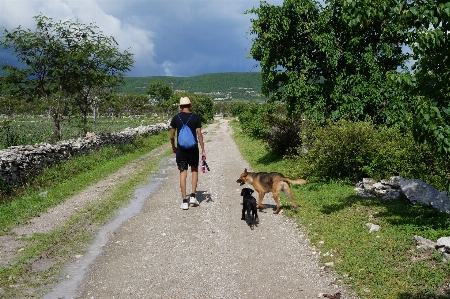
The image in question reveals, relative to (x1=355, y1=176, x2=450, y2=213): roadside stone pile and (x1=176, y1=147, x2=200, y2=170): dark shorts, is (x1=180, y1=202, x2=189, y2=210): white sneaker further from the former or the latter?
(x1=355, y1=176, x2=450, y2=213): roadside stone pile

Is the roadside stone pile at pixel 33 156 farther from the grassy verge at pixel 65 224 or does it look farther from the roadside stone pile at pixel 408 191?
the roadside stone pile at pixel 408 191

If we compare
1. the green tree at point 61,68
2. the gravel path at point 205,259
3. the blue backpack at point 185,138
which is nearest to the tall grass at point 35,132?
the green tree at point 61,68

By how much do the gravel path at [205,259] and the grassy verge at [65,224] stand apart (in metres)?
0.58

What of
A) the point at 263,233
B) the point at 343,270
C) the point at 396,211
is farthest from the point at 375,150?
the point at 343,270

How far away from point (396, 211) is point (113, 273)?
5.65 metres

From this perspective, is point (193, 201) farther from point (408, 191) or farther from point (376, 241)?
point (408, 191)

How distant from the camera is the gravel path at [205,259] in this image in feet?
15.2

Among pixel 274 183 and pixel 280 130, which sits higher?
pixel 280 130

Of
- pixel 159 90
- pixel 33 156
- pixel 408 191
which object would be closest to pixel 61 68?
pixel 33 156

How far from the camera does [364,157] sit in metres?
9.73

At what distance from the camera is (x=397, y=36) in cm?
1188

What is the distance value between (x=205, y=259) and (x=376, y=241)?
2.92 metres

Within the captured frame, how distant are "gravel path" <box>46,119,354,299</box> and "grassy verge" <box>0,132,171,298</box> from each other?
1.90ft

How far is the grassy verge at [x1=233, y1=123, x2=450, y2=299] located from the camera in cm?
444
